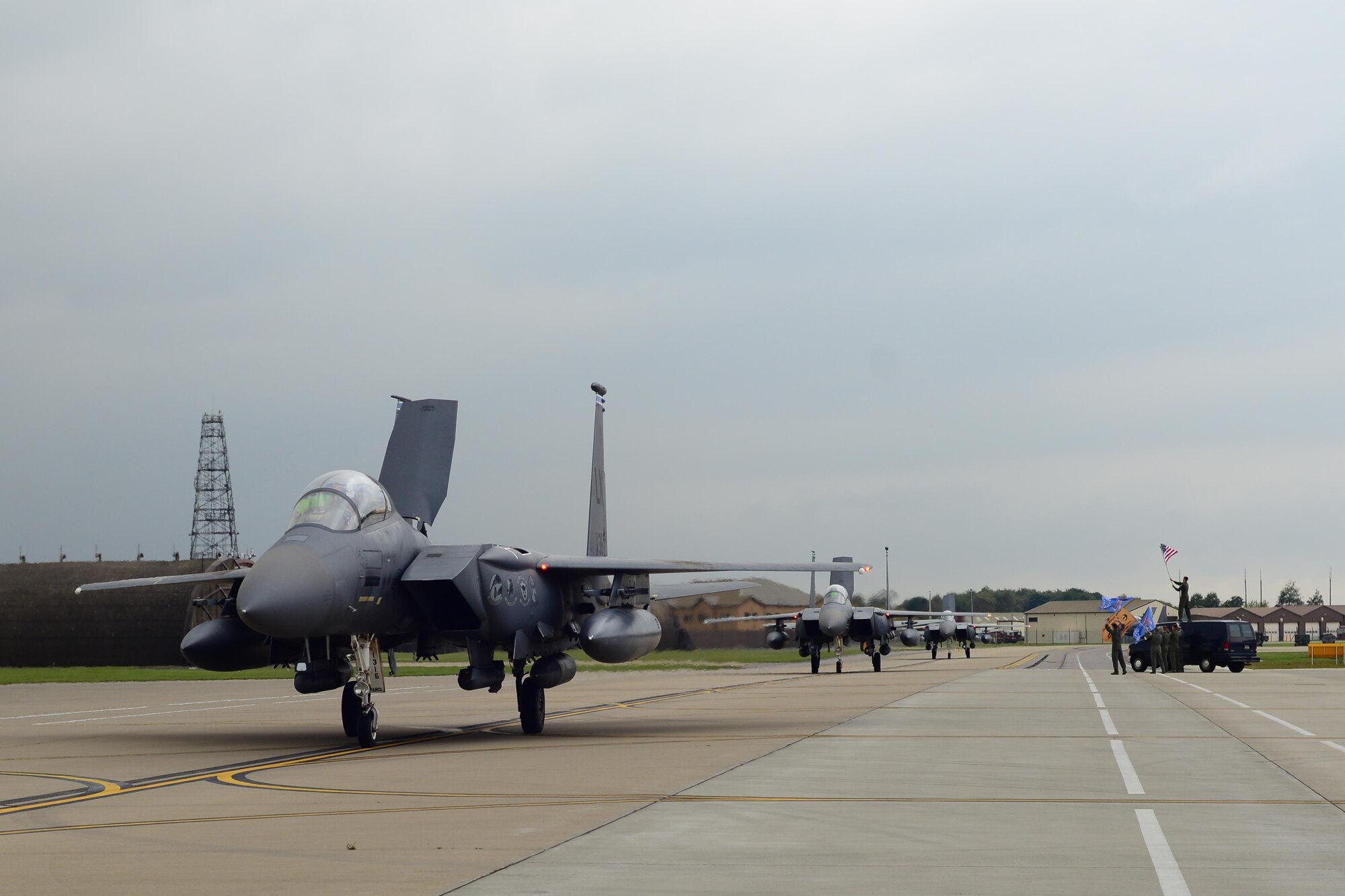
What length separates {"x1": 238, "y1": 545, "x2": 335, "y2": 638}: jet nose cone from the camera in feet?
46.1

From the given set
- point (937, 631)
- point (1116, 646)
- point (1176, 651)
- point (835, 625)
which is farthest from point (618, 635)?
point (937, 631)

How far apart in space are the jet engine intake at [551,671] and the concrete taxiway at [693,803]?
93cm

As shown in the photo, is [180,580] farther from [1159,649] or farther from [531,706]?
[1159,649]

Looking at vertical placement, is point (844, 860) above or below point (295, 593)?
below

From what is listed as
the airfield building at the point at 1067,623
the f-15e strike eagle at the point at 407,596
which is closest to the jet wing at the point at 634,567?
the f-15e strike eagle at the point at 407,596

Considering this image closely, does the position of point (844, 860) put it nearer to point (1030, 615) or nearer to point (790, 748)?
point (790, 748)

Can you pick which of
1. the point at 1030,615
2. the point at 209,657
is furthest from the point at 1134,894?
the point at 1030,615

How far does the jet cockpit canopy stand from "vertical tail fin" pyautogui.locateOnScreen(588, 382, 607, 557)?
745cm

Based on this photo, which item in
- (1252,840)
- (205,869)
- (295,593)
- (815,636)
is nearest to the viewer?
(205,869)

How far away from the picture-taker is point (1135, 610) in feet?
342

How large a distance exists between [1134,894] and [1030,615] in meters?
191

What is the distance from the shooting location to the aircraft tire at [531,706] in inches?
728

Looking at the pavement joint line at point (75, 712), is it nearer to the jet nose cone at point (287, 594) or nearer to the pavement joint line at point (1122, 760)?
the jet nose cone at point (287, 594)

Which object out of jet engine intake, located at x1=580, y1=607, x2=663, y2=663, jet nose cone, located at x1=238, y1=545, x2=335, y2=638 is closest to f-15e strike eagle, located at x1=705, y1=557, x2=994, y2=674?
jet engine intake, located at x1=580, y1=607, x2=663, y2=663
